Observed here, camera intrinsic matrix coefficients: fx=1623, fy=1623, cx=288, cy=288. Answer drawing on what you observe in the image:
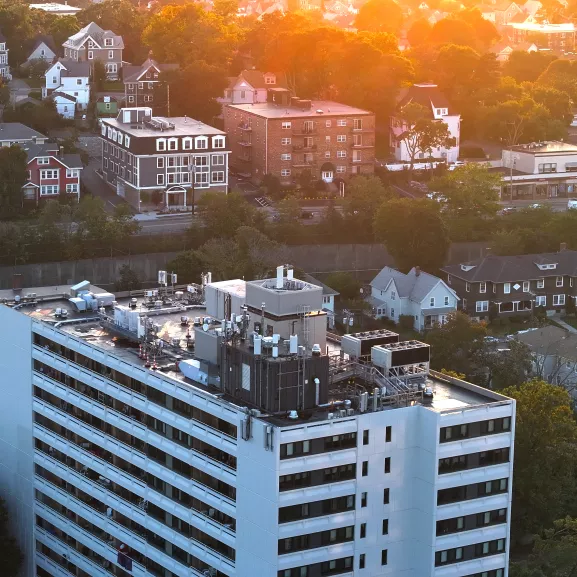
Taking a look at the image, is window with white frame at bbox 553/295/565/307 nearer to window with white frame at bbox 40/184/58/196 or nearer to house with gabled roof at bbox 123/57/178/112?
window with white frame at bbox 40/184/58/196

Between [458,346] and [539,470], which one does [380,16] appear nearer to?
[458,346]

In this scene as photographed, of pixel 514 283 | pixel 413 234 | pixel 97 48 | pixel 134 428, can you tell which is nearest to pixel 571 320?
pixel 514 283

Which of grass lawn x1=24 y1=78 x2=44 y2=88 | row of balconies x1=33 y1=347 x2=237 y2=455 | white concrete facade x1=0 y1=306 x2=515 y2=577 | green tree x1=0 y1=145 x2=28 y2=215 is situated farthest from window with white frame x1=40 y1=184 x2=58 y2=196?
white concrete facade x1=0 y1=306 x2=515 y2=577

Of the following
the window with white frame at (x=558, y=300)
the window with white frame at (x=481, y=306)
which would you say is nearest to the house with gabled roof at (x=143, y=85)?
the window with white frame at (x=481, y=306)

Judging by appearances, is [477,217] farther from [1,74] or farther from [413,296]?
[1,74]

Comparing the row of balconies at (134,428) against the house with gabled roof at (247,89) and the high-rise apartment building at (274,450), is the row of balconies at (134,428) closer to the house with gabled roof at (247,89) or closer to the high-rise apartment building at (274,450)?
the high-rise apartment building at (274,450)

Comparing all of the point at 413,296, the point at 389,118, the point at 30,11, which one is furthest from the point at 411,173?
the point at 30,11
